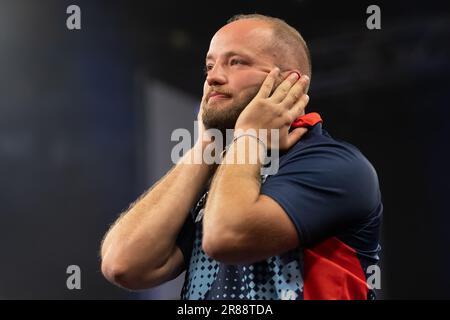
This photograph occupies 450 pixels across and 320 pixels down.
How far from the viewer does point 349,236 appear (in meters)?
1.48

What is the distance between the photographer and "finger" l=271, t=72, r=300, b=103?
5.20 feet

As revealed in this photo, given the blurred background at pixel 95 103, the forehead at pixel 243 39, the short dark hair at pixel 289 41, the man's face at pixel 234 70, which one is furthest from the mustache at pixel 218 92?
the blurred background at pixel 95 103

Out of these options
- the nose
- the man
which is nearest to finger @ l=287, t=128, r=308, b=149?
the man

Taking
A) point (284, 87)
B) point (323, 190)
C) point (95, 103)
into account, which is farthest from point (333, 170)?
point (95, 103)

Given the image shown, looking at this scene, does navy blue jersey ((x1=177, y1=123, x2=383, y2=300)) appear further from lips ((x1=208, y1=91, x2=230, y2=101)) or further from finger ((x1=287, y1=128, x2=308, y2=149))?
lips ((x1=208, y1=91, x2=230, y2=101))

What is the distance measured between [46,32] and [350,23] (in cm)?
183

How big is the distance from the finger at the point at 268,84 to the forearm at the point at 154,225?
286 mm

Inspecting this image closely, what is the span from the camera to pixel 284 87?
1628 mm

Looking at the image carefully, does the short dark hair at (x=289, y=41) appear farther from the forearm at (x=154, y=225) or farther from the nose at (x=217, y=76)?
the forearm at (x=154, y=225)

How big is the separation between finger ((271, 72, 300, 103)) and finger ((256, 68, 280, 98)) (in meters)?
0.02

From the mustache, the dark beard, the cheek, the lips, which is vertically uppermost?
the cheek

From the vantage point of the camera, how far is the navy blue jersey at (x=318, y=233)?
1373mm

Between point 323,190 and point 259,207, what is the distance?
16 cm

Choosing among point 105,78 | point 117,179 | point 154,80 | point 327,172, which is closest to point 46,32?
point 105,78
